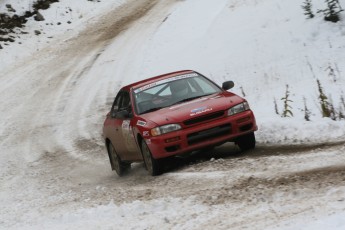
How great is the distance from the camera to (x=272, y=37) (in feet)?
60.7

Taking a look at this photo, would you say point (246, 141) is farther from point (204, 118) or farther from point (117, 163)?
point (117, 163)

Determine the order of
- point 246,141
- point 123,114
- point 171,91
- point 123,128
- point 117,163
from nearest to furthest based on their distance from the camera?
Answer: 1. point 246,141
2. point 123,114
3. point 171,91
4. point 123,128
5. point 117,163

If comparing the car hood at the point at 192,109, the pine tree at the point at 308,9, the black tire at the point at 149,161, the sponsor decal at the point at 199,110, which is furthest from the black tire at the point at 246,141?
the pine tree at the point at 308,9

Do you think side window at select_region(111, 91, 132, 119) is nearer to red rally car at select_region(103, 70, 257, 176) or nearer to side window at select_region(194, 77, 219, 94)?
red rally car at select_region(103, 70, 257, 176)

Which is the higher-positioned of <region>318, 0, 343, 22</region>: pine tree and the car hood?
the car hood

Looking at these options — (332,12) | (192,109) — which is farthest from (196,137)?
(332,12)

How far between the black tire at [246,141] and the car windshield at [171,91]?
0.95 metres

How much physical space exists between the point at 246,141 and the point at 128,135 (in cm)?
188

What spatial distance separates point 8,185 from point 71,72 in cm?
1195

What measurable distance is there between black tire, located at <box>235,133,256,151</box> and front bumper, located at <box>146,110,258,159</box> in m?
0.38

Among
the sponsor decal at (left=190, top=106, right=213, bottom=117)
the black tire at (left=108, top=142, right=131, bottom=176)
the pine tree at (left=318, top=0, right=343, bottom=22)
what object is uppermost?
the sponsor decal at (left=190, top=106, right=213, bottom=117)

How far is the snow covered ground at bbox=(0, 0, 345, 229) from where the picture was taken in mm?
6918

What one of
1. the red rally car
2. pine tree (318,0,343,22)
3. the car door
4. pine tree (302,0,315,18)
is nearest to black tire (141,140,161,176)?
the red rally car

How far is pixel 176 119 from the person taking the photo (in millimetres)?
9578
